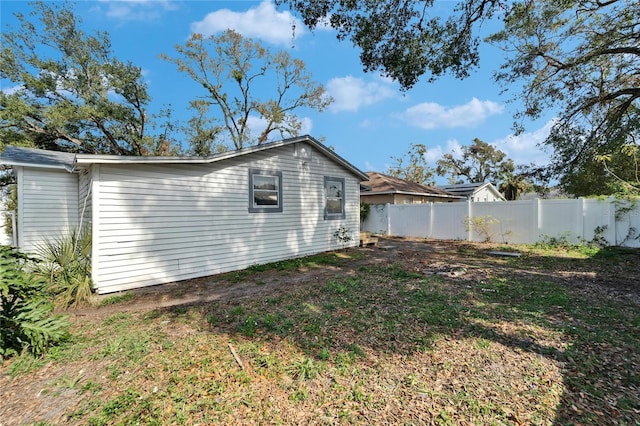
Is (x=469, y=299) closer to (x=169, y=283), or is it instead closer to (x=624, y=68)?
(x=169, y=283)

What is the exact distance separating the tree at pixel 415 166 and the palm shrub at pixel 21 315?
110ft

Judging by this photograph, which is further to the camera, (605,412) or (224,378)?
(224,378)

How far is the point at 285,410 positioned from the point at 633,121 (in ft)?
47.0

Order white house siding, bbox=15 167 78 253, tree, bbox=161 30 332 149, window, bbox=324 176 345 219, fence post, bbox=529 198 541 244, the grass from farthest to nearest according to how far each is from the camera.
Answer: tree, bbox=161 30 332 149 → fence post, bbox=529 198 541 244 → window, bbox=324 176 345 219 → white house siding, bbox=15 167 78 253 → the grass

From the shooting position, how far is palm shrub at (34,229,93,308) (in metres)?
5.29

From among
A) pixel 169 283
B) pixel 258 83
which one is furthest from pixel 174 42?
pixel 169 283

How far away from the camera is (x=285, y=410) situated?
2406mm

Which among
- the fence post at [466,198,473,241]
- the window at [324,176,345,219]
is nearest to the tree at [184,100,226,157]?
the window at [324,176,345,219]

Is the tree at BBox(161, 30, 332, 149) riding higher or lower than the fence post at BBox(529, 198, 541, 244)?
higher

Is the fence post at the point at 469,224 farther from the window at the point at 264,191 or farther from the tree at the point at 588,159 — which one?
the window at the point at 264,191

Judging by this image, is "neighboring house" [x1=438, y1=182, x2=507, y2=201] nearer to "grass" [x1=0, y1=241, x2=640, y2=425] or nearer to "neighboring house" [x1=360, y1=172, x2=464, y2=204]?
"neighboring house" [x1=360, y1=172, x2=464, y2=204]

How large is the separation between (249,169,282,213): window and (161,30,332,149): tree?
53.4 ft

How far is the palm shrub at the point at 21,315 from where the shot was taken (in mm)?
3143

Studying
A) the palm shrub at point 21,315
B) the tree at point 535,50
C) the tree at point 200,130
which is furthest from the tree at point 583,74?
the tree at point 200,130
